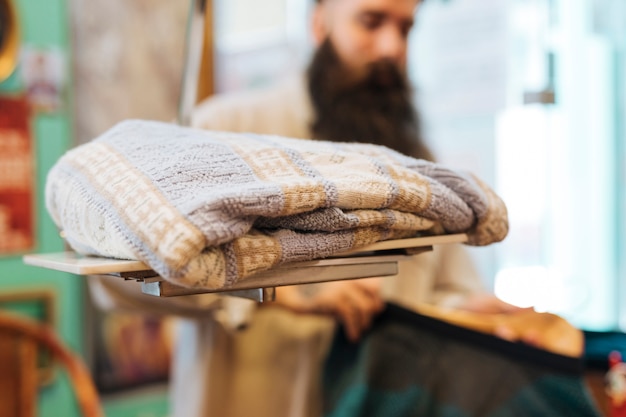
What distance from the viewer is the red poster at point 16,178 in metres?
1.38

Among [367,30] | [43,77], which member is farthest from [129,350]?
[367,30]

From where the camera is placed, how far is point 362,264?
15.1 inches

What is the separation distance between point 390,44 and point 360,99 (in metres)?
0.08

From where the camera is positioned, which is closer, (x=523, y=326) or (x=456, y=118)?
(x=523, y=326)

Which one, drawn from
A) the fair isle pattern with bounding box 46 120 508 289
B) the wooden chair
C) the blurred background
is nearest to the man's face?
the blurred background

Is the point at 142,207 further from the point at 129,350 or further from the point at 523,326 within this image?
the point at 129,350

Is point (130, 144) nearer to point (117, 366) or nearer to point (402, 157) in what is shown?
point (402, 157)

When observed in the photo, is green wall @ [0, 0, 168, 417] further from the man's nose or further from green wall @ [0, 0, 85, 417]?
the man's nose

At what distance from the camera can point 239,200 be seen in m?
0.31

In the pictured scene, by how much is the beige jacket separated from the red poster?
0.59 meters

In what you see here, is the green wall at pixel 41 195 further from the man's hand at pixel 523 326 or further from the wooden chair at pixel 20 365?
the man's hand at pixel 523 326

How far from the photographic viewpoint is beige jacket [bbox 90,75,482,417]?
2.78 feet

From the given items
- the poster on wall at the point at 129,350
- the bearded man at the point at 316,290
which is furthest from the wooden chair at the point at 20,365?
the poster on wall at the point at 129,350

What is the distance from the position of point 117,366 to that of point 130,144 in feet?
4.34
